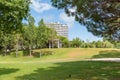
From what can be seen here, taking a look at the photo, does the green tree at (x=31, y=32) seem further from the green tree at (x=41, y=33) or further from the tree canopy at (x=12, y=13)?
the tree canopy at (x=12, y=13)

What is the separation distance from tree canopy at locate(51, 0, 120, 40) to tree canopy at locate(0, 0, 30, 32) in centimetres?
451

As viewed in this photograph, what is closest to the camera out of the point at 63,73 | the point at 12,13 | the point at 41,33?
the point at 63,73

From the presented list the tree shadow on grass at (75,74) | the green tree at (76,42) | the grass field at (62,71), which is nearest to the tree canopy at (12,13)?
the grass field at (62,71)

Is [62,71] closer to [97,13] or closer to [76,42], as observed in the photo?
[97,13]

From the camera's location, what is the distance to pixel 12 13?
66.1ft

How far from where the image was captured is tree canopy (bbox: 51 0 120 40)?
15.0 meters

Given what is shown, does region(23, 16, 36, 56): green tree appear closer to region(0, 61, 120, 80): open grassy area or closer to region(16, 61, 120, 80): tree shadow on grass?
region(0, 61, 120, 80): open grassy area

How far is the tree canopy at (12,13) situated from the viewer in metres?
19.7

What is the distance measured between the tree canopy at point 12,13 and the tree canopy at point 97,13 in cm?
451

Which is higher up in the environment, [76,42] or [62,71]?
[76,42]

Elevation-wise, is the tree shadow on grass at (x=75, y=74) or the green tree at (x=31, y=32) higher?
the green tree at (x=31, y=32)

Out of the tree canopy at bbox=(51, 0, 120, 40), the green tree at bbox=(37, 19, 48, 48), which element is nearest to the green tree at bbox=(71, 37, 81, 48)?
the green tree at bbox=(37, 19, 48, 48)

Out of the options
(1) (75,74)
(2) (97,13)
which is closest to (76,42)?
(1) (75,74)

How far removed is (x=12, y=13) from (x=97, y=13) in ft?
22.6
